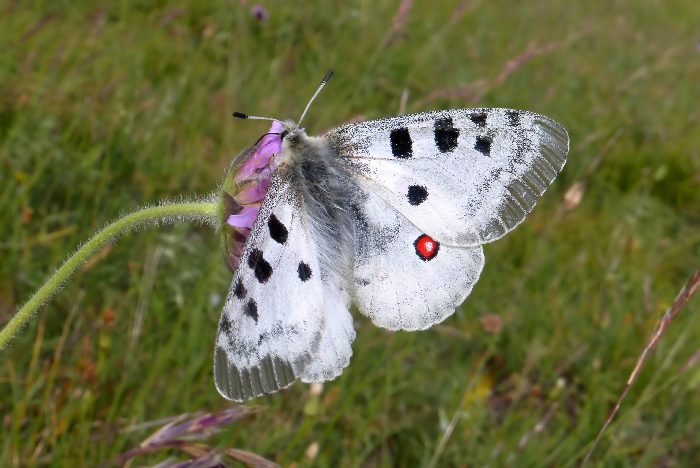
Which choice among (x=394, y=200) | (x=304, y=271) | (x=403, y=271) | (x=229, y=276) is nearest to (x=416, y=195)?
(x=394, y=200)

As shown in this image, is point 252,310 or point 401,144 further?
point 401,144

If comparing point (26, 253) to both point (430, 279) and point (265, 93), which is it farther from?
point (265, 93)

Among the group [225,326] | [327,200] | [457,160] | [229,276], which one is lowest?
[229,276]

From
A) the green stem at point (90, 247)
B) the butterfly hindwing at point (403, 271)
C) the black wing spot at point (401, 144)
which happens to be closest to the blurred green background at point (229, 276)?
the butterfly hindwing at point (403, 271)

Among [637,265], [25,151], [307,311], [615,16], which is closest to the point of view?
[307,311]

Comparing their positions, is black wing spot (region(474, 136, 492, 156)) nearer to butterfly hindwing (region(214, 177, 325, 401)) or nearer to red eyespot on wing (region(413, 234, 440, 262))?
red eyespot on wing (region(413, 234, 440, 262))

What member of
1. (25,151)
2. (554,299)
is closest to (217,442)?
(25,151)

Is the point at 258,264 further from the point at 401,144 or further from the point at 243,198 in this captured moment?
the point at 401,144

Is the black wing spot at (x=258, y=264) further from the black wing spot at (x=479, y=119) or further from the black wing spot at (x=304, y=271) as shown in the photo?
the black wing spot at (x=479, y=119)
